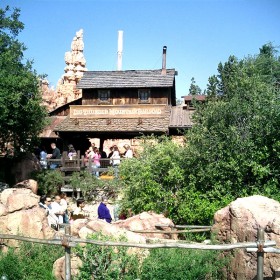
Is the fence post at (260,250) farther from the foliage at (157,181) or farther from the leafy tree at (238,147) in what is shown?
the foliage at (157,181)

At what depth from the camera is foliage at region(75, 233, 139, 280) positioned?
22.7 ft

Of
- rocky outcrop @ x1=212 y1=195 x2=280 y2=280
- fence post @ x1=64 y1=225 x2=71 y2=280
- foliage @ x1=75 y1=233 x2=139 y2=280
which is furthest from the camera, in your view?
rocky outcrop @ x1=212 y1=195 x2=280 y2=280

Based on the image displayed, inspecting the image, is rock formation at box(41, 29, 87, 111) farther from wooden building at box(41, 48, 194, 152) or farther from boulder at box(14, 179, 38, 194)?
boulder at box(14, 179, 38, 194)

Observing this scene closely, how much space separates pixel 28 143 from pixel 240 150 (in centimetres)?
1210

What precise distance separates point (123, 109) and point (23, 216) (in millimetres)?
15233

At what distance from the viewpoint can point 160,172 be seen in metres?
13.2

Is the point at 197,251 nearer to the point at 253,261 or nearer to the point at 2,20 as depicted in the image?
the point at 253,261

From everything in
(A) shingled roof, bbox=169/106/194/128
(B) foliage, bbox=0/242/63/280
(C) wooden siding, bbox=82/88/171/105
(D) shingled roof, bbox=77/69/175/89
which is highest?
(D) shingled roof, bbox=77/69/175/89

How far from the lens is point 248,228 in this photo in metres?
7.82

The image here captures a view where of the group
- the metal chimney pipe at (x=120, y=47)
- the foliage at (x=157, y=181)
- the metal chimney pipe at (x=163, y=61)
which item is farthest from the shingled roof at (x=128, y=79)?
the metal chimney pipe at (x=120, y=47)

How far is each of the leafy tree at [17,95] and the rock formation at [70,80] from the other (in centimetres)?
2945

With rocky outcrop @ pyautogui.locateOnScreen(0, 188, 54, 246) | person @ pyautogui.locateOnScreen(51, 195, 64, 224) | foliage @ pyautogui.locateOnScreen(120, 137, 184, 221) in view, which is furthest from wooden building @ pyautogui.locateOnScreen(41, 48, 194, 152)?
rocky outcrop @ pyautogui.locateOnScreen(0, 188, 54, 246)

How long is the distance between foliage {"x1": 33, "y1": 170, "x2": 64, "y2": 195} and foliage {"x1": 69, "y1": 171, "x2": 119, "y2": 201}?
0.59 m

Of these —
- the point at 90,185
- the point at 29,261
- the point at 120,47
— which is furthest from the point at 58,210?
the point at 120,47
